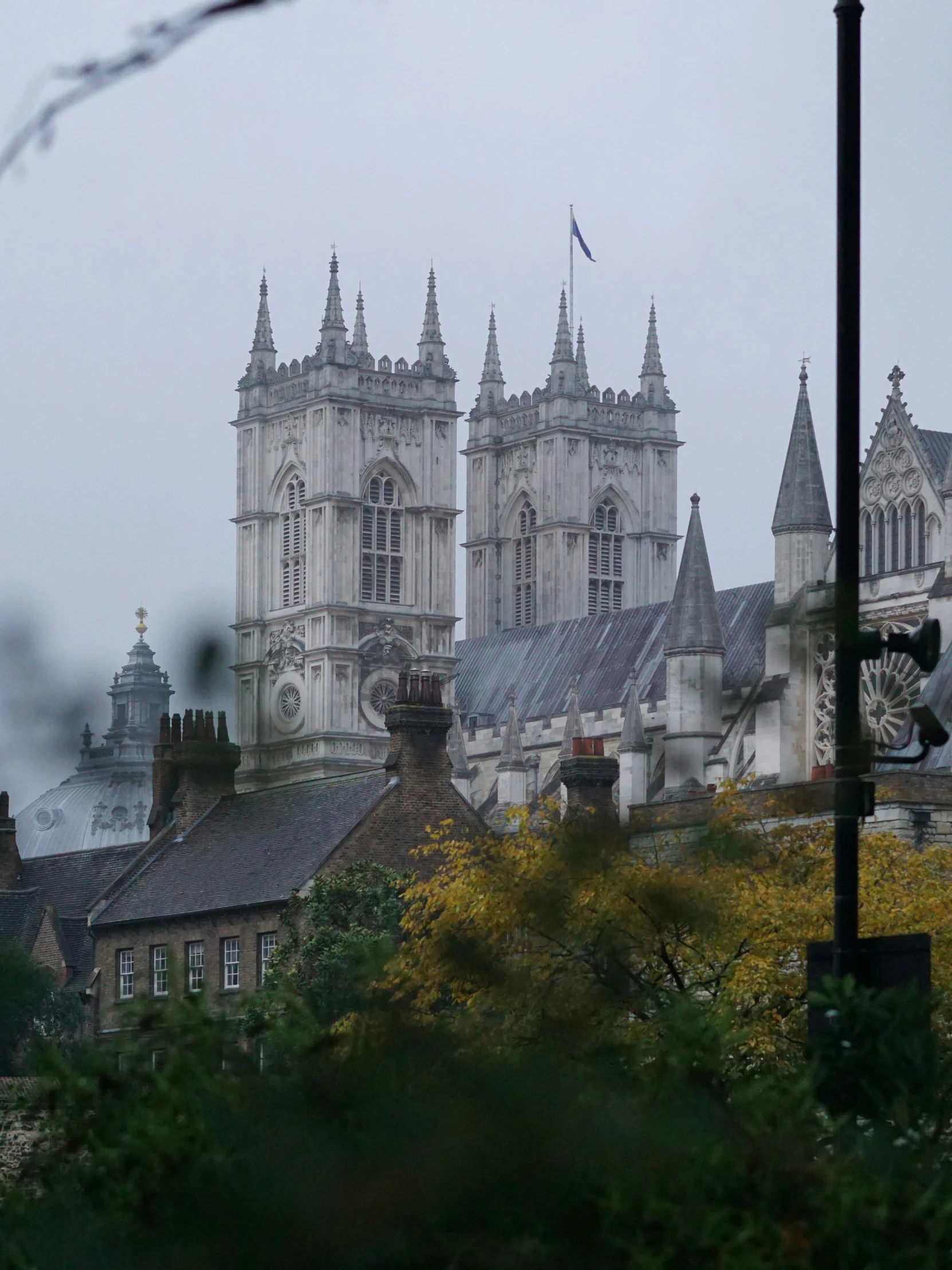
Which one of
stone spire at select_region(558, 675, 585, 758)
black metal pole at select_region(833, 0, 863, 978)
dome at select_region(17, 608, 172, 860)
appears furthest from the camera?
stone spire at select_region(558, 675, 585, 758)

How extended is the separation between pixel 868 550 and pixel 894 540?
55.5 inches

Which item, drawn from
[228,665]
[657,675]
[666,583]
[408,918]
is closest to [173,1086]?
[228,665]

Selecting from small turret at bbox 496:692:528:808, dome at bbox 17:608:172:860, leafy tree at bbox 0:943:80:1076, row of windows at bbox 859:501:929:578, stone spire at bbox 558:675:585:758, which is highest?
row of windows at bbox 859:501:929:578

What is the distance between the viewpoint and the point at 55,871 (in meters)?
52.8

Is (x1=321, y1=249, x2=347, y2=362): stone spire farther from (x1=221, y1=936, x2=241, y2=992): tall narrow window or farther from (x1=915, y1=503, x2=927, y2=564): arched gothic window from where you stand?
(x1=221, y1=936, x2=241, y2=992): tall narrow window

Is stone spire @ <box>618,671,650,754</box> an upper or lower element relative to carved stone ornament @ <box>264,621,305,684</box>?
lower

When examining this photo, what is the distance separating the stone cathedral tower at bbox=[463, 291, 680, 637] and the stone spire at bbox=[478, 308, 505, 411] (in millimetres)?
721

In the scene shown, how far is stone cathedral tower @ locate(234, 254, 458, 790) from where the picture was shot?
118m

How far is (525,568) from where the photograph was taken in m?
130

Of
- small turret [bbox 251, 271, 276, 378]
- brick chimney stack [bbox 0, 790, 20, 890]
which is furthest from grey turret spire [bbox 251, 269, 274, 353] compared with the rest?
brick chimney stack [bbox 0, 790, 20, 890]

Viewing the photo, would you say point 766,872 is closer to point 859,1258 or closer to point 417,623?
point 859,1258

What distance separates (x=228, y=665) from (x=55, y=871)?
147ft

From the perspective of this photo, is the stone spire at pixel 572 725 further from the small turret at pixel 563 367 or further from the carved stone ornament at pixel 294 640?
the small turret at pixel 563 367

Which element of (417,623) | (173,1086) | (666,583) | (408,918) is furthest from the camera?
(666,583)
